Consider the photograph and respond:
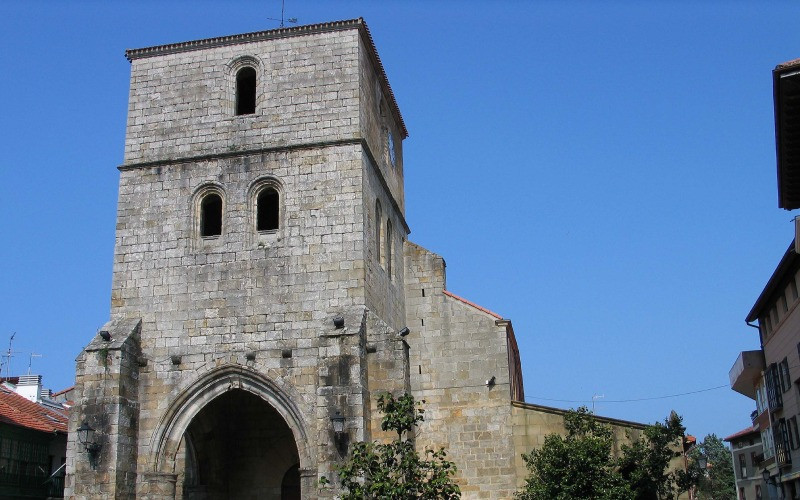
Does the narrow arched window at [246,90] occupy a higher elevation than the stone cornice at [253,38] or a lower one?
lower

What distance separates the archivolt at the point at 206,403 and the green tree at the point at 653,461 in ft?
28.5

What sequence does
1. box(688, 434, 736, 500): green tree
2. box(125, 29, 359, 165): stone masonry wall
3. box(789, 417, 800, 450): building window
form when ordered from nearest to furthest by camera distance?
box(125, 29, 359, 165): stone masonry wall → box(789, 417, 800, 450): building window → box(688, 434, 736, 500): green tree

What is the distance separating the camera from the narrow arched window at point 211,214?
841 inches

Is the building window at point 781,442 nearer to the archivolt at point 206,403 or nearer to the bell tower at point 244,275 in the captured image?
the bell tower at point 244,275

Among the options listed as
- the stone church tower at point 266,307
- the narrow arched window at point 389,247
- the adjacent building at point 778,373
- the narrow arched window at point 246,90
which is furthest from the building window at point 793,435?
the narrow arched window at point 246,90

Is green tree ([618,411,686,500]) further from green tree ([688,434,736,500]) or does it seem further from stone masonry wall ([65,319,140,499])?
green tree ([688,434,736,500])

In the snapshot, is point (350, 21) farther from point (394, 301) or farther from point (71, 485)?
point (71, 485)

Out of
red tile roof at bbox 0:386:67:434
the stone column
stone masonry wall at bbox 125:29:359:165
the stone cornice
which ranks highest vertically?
the stone cornice

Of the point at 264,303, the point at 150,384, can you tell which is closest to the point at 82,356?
the point at 150,384

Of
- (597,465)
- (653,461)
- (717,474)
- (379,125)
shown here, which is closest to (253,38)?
(379,125)

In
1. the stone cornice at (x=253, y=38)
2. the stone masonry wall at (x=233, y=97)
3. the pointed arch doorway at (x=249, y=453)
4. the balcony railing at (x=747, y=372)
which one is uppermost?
the stone cornice at (x=253, y=38)

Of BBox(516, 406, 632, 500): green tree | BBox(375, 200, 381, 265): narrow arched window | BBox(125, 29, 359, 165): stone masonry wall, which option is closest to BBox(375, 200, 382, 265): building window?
BBox(375, 200, 381, 265): narrow arched window

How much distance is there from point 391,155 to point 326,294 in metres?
7.64

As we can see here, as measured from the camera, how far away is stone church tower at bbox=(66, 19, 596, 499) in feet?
62.0
